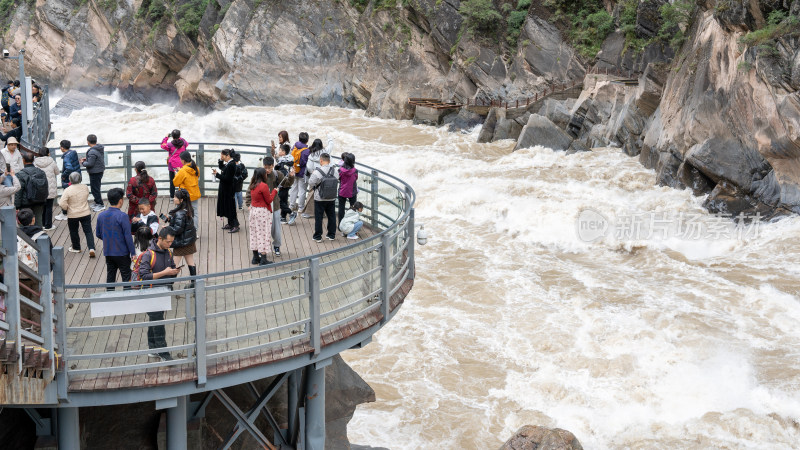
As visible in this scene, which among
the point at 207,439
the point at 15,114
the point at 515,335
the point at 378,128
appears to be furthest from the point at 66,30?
the point at 207,439

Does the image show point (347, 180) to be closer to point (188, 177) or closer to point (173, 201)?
point (188, 177)

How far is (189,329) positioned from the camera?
822cm

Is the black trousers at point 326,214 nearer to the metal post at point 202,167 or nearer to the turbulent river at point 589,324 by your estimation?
the metal post at point 202,167

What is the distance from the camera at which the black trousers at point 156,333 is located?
8117mm

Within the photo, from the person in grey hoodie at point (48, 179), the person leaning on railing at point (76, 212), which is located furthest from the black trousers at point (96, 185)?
the person leaning on railing at point (76, 212)

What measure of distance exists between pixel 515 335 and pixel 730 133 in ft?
40.3

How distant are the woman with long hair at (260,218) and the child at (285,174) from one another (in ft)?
5.83

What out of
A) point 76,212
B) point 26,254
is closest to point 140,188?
point 76,212

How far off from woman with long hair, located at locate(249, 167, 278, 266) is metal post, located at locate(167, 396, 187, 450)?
2.69m

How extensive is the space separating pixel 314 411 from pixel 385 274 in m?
1.96

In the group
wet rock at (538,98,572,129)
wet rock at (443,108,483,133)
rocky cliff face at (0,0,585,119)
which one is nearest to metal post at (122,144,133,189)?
wet rock at (538,98,572,129)

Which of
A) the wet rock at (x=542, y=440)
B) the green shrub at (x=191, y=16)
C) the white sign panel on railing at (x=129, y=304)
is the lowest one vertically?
the wet rock at (x=542, y=440)

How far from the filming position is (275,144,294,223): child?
1320 cm

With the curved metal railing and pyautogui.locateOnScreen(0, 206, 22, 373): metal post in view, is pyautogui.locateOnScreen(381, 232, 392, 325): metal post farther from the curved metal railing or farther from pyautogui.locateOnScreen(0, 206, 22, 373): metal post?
Answer: pyautogui.locateOnScreen(0, 206, 22, 373): metal post
